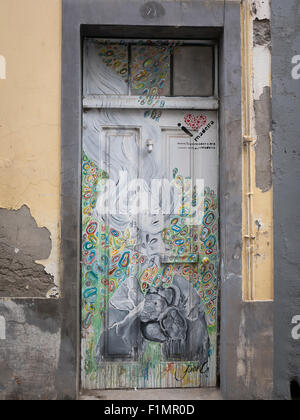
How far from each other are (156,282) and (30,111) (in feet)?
6.23

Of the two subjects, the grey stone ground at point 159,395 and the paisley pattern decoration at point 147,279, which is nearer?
the grey stone ground at point 159,395

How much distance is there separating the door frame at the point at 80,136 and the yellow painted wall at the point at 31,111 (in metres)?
0.09

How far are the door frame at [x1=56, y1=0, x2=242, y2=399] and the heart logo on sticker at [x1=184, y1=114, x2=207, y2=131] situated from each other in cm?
26

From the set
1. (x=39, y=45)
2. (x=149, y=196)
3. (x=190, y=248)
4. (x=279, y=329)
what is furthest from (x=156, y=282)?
(x=39, y=45)

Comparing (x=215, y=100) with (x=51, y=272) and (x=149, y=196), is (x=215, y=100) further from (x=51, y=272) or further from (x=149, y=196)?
(x=51, y=272)

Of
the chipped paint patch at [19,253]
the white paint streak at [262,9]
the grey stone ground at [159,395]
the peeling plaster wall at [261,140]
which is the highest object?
the white paint streak at [262,9]

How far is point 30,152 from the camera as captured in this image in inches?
140

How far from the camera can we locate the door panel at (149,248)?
3826mm

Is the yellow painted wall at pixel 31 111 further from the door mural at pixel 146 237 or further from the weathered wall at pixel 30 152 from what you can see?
the door mural at pixel 146 237

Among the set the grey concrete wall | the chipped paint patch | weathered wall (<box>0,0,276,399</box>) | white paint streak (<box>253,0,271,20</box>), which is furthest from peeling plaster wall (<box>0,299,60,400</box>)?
white paint streak (<box>253,0,271,20</box>)

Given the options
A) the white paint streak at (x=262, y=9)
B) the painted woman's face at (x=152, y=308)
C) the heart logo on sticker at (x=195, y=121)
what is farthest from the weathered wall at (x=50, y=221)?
the heart logo on sticker at (x=195, y=121)

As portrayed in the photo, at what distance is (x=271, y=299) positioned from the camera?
11.9 feet

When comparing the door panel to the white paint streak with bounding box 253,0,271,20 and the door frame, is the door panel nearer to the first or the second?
the door frame

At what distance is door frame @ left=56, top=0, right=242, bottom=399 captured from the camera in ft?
11.6
